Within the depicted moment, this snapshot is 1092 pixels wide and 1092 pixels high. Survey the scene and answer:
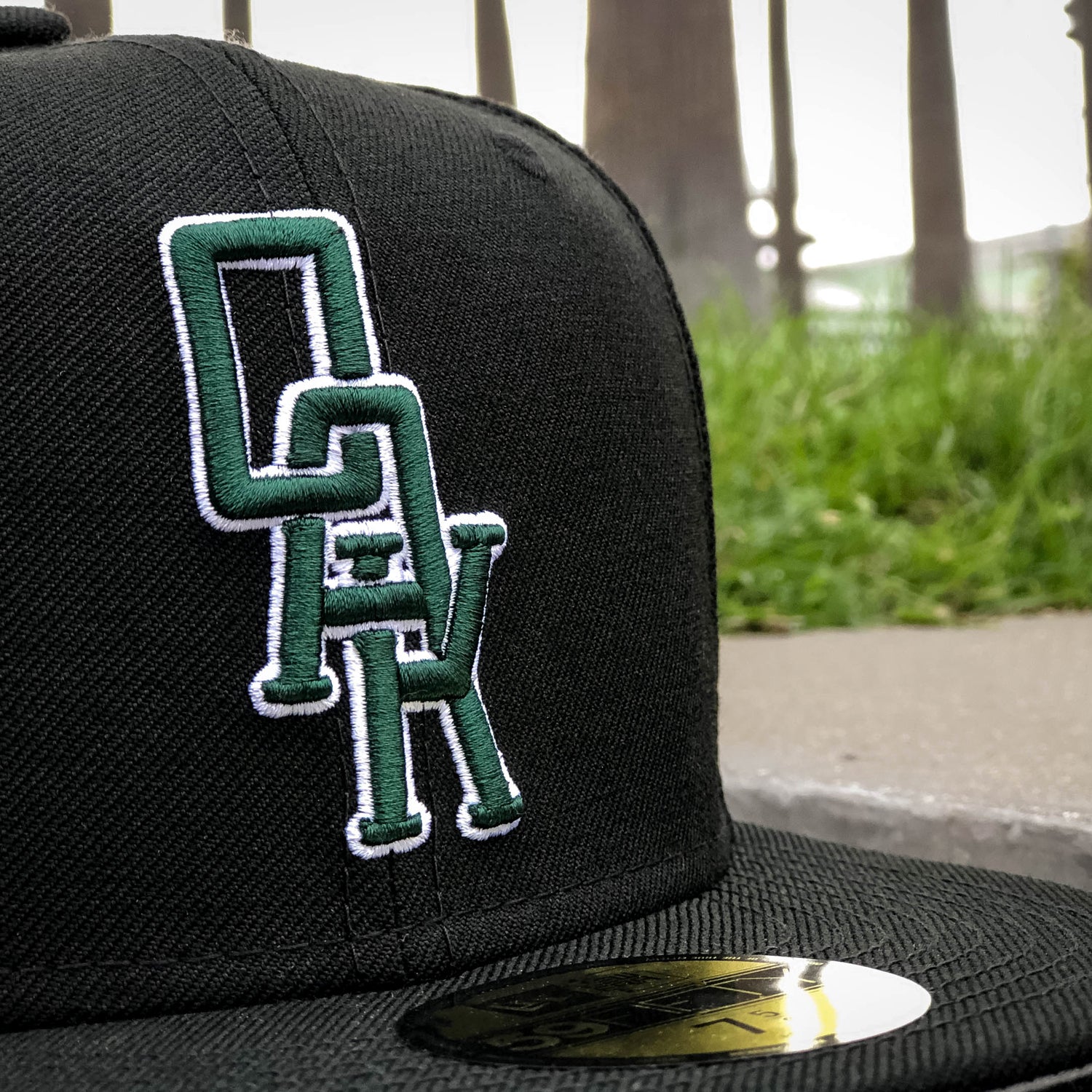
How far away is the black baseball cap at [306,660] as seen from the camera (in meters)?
0.69

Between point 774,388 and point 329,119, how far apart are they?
2.69 m

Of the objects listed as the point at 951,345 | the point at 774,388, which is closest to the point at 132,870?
the point at 774,388

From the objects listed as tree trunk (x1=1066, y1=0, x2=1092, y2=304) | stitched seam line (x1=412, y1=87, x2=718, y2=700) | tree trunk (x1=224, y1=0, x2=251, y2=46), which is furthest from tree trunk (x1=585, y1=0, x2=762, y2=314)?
stitched seam line (x1=412, y1=87, x2=718, y2=700)

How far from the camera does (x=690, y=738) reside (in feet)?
2.96

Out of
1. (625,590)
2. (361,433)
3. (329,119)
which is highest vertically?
(329,119)

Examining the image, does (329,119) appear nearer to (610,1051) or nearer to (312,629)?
(312,629)

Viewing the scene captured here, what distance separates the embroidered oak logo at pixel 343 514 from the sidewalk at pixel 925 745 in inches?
28.9

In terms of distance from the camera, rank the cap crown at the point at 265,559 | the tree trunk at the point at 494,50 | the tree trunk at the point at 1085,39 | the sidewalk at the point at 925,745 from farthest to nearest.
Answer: the tree trunk at the point at 1085,39, the tree trunk at the point at 494,50, the sidewalk at the point at 925,745, the cap crown at the point at 265,559

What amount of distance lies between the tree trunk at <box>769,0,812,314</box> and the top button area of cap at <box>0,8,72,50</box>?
4120mm

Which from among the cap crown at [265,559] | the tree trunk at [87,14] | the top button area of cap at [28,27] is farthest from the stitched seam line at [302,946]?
the tree trunk at [87,14]

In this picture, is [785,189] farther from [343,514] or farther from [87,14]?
[343,514]

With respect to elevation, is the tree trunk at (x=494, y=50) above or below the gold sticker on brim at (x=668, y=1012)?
above

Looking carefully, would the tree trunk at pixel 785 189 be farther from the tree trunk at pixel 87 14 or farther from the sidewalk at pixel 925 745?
the tree trunk at pixel 87 14

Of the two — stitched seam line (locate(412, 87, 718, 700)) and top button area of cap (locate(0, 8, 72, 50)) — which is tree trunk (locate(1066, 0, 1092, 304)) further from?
top button area of cap (locate(0, 8, 72, 50))
